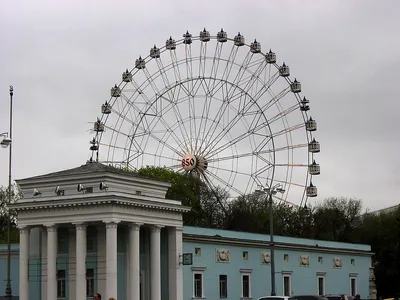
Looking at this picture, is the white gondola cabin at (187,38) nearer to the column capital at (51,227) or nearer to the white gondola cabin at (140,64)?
the white gondola cabin at (140,64)

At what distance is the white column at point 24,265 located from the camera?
174ft

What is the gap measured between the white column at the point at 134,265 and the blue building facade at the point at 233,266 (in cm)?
87

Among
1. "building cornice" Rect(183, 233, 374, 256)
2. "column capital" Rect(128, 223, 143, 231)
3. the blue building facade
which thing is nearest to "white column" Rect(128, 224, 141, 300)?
"column capital" Rect(128, 223, 143, 231)

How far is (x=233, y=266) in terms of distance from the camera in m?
61.6

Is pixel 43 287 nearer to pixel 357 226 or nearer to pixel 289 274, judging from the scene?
pixel 289 274

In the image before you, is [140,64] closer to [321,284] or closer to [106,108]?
[106,108]

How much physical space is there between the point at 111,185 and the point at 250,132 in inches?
875

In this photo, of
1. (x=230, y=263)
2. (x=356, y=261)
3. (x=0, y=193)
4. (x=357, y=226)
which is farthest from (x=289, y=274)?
(x=0, y=193)

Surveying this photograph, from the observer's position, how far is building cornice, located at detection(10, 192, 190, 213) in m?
50.1

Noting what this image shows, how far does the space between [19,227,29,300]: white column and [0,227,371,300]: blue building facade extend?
795 mm

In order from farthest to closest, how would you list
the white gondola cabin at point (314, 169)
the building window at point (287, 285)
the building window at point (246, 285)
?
the white gondola cabin at point (314, 169)
the building window at point (287, 285)
the building window at point (246, 285)

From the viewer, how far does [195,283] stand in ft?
190

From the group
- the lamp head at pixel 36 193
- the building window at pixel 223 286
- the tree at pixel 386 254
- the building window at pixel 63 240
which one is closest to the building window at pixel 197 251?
the building window at pixel 223 286

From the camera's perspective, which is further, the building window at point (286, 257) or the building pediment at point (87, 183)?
the building window at point (286, 257)
